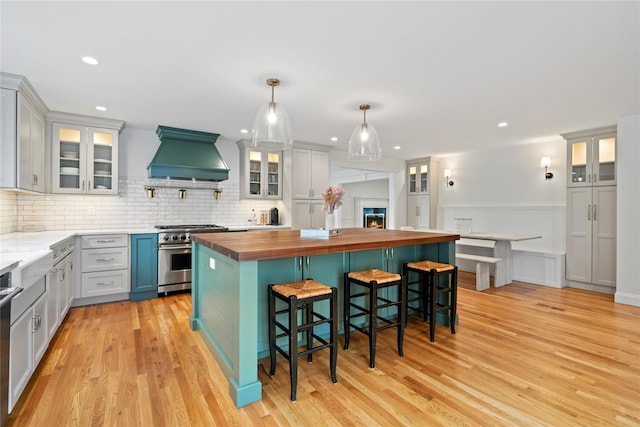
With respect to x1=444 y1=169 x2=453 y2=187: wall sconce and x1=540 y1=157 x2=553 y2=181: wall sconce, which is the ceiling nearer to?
x1=540 y1=157 x2=553 y2=181: wall sconce

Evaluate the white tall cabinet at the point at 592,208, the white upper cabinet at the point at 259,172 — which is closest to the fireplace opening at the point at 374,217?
the white upper cabinet at the point at 259,172

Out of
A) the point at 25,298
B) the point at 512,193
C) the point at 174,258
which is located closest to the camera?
the point at 25,298

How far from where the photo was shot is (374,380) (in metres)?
2.23

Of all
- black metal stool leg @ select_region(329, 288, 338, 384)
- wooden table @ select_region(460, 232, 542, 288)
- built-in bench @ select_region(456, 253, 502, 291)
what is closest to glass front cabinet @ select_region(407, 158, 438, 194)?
wooden table @ select_region(460, 232, 542, 288)

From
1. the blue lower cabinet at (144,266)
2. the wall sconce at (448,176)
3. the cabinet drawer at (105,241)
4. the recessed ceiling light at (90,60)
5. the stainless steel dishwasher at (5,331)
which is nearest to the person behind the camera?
the stainless steel dishwasher at (5,331)

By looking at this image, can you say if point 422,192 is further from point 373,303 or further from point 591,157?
point 373,303

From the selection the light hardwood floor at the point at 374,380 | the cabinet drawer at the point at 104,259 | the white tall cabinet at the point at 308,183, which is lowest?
the light hardwood floor at the point at 374,380

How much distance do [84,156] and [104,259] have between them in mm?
1357

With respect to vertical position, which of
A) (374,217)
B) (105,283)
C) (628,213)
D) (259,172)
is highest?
(259,172)

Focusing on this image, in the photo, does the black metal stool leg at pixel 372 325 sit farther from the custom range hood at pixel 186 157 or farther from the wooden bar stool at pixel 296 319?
the custom range hood at pixel 186 157

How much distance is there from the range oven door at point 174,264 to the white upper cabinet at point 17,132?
157 centimetres

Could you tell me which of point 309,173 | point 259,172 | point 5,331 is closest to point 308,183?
point 309,173

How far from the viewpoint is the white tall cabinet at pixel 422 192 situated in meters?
7.11

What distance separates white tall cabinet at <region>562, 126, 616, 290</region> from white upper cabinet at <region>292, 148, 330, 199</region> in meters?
3.89
